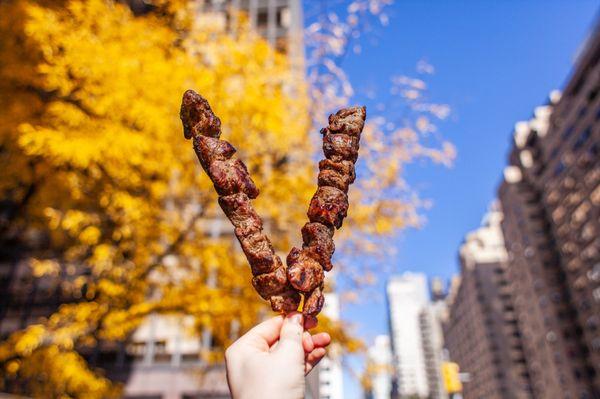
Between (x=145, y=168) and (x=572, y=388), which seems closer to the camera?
(x=145, y=168)

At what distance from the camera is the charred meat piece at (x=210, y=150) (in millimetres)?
2082

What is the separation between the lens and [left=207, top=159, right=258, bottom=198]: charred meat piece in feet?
6.61

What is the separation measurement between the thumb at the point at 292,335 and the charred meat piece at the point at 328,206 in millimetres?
497

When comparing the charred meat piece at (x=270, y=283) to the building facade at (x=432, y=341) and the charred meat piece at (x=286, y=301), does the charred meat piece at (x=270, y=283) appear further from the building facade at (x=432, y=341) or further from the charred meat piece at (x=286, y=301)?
the building facade at (x=432, y=341)

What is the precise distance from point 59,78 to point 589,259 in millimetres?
77364

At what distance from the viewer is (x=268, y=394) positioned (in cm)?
152

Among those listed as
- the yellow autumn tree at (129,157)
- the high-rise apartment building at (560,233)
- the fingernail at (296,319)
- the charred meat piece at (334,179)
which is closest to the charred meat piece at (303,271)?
the fingernail at (296,319)

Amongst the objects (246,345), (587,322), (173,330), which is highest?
(587,322)

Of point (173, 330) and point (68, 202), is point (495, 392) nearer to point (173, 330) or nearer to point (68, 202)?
point (173, 330)

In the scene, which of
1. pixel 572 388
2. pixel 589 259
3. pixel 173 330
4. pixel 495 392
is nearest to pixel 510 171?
pixel 589 259

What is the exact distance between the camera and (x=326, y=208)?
205 centimetres

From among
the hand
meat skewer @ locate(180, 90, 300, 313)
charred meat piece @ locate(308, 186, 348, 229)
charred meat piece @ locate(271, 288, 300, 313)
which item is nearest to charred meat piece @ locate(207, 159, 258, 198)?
meat skewer @ locate(180, 90, 300, 313)

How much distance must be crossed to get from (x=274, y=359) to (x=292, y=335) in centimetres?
14

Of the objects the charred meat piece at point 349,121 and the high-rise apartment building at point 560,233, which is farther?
the high-rise apartment building at point 560,233
